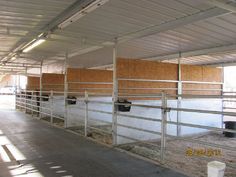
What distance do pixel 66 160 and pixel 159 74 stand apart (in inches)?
126

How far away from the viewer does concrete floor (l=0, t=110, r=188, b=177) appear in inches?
128

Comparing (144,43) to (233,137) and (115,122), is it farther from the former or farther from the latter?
(233,137)

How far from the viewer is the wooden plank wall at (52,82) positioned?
9.53 metres

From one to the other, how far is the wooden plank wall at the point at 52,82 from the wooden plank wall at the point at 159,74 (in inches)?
183

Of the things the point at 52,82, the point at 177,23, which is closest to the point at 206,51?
the point at 177,23

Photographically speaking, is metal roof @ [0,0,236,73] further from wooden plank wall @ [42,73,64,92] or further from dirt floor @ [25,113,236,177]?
wooden plank wall @ [42,73,64,92]

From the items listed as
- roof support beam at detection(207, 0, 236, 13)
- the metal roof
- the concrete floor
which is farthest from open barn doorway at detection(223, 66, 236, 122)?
the concrete floor

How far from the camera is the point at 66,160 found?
3.79m

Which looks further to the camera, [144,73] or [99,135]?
[99,135]

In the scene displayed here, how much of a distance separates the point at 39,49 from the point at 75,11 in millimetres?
3940

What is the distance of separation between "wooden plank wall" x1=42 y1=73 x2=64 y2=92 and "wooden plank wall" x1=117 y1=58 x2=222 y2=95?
4.64 m

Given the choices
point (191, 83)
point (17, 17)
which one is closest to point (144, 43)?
point (191, 83)

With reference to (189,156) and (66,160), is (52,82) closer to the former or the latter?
(66,160)

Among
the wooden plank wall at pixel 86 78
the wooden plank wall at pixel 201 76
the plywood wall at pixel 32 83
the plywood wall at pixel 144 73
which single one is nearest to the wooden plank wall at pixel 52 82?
the wooden plank wall at pixel 86 78
